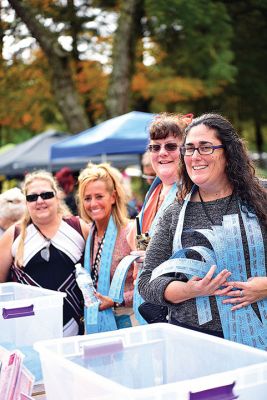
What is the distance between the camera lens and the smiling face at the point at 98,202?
441cm

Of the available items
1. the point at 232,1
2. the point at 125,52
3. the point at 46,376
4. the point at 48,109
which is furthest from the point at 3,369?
the point at 48,109

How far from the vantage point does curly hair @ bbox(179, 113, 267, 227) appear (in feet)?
9.29

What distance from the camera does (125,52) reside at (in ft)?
48.5

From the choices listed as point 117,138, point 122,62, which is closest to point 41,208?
point 117,138

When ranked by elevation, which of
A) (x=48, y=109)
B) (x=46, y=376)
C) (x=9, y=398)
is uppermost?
(x=48, y=109)

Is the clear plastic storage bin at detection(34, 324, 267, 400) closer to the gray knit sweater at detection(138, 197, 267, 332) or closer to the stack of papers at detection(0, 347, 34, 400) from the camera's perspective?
the gray knit sweater at detection(138, 197, 267, 332)

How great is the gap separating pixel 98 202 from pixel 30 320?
47.1 inches

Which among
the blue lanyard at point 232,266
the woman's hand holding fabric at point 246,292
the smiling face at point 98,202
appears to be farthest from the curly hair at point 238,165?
the smiling face at point 98,202

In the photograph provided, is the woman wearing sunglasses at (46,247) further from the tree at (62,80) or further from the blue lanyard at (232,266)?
the tree at (62,80)

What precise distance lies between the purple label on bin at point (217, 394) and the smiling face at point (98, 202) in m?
2.54

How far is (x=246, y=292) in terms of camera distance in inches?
106

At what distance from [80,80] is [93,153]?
9382mm

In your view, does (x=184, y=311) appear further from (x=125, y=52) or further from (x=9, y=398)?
(x=125, y=52)

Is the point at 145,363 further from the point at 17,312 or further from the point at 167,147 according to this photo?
the point at 167,147
